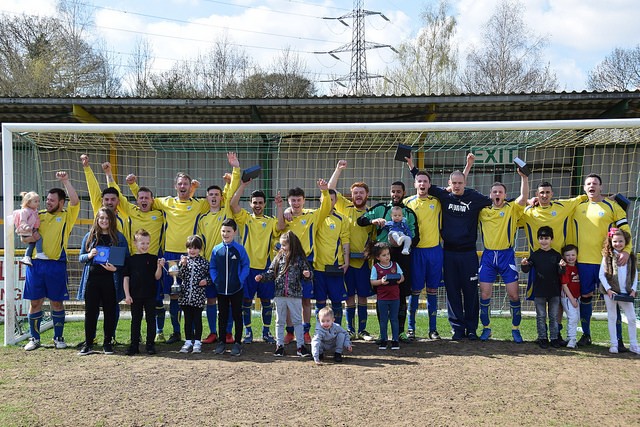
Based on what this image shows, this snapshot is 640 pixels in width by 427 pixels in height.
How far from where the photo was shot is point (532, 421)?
406cm

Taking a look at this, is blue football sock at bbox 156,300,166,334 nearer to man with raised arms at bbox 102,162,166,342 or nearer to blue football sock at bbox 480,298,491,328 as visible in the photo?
man with raised arms at bbox 102,162,166,342

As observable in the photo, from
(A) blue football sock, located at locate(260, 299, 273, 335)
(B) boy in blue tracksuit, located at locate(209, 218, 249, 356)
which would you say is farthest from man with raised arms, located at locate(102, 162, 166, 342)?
(A) blue football sock, located at locate(260, 299, 273, 335)

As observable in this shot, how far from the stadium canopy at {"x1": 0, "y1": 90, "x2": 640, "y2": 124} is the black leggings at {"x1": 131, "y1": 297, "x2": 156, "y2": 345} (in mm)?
3409

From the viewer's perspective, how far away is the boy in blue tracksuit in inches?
227

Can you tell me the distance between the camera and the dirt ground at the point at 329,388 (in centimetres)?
412

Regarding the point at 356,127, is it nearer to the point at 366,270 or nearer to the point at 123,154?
the point at 366,270

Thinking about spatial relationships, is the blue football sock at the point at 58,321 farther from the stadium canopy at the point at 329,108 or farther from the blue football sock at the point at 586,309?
the blue football sock at the point at 586,309

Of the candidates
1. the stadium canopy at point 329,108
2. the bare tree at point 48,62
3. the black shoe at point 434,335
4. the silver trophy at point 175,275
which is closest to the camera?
the silver trophy at point 175,275

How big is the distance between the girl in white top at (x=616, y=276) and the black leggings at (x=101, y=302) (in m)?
5.45

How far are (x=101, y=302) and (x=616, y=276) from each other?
18.7 ft

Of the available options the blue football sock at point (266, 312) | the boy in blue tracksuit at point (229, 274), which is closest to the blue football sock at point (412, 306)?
the blue football sock at point (266, 312)

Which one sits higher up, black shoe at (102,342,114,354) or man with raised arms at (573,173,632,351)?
man with raised arms at (573,173,632,351)

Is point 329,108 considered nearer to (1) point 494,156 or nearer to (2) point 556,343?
(1) point 494,156

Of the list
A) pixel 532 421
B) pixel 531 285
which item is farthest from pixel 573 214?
pixel 532 421
